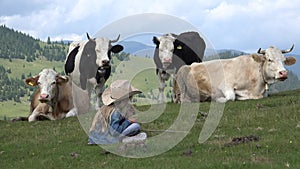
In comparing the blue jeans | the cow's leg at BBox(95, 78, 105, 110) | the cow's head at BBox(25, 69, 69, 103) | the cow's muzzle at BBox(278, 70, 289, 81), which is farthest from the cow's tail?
the blue jeans

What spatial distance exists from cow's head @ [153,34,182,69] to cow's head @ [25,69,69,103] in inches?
291

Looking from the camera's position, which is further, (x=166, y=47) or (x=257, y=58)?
(x=166, y=47)

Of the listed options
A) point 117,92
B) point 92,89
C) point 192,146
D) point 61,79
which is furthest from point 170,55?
point 192,146

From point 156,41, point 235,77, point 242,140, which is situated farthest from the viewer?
point 156,41

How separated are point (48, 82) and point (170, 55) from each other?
8713 mm

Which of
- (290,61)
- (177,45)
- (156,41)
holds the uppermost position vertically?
(156,41)

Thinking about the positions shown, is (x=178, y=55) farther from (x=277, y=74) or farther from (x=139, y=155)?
(x=139, y=155)

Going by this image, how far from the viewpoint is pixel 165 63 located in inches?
1030

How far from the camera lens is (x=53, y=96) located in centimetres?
1966

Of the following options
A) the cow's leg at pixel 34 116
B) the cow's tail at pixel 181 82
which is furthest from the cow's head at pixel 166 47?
the cow's leg at pixel 34 116

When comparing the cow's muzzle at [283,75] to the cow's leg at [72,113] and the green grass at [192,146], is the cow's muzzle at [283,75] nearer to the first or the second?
the green grass at [192,146]

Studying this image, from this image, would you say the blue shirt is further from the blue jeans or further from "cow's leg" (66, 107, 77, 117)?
"cow's leg" (66, 107, 77, 117)

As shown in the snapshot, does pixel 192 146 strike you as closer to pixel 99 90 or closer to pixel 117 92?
pixel 117 92

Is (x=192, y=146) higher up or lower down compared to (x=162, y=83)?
lower down
